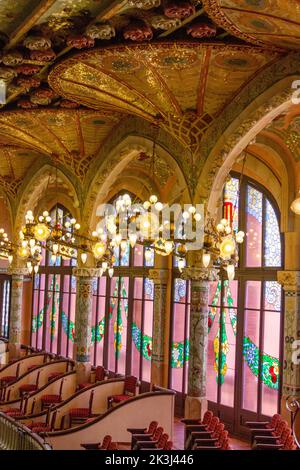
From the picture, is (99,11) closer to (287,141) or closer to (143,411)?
(287,141)

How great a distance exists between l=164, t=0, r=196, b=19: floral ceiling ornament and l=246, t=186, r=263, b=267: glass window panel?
785 centimetres

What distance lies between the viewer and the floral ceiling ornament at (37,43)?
1091 cm

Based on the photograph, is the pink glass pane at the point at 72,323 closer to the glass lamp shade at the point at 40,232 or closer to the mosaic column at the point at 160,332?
the mosaic column at the point at 160,332

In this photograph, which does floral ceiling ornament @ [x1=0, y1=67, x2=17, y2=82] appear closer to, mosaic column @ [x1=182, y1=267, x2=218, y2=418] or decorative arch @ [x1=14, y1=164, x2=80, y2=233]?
mosaic column @ [x1=182, y1=267, x2=218, y2=418]

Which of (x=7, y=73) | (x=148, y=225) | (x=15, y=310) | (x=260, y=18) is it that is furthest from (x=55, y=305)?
(x=260, y=18)

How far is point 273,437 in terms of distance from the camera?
37.9ft

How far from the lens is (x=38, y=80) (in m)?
13.1

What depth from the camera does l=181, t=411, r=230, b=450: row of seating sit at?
1130 cm

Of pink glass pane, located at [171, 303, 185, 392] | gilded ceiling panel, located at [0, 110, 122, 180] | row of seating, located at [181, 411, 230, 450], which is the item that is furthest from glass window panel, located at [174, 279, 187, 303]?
row of seating, located at [181, 411, 230, 450]

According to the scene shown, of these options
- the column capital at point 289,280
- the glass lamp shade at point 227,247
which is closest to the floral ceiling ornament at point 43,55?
the glass lamp shade at point 227,247

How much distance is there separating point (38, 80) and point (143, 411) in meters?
6.72

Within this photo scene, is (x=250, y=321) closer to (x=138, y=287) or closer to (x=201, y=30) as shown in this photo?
(x=138, y=287)

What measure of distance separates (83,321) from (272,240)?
20.9 feet

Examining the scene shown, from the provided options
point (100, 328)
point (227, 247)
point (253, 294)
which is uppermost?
point (227, 247)
